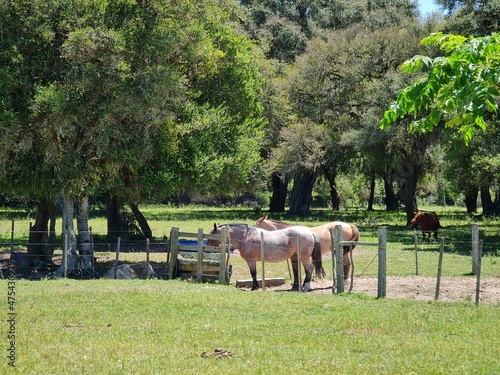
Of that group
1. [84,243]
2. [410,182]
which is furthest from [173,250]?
[410,182]

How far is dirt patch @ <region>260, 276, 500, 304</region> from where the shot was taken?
16.4 meters

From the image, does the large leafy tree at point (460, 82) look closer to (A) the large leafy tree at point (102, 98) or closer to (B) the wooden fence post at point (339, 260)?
(B) the wooden fence post at point (339, 260)

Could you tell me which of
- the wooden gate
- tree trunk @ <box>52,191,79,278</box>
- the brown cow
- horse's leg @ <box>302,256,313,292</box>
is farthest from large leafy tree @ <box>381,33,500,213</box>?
the brown cow

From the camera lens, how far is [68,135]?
2044 cm

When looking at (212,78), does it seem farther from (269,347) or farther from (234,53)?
(269,347)

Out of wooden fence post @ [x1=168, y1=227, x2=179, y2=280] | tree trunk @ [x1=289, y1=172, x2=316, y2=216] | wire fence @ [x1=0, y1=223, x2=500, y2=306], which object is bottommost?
wire fence @ [x1=0, y1=223, x2=500, y2=306]

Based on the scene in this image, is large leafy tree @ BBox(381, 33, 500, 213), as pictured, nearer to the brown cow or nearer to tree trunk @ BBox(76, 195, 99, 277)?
tree trunk @ BBox(76, 195, 99, 277)

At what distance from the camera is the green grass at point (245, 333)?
921 cm

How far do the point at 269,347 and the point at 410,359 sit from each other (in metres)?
1.97

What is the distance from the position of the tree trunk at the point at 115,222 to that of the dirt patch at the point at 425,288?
1441 centimetres

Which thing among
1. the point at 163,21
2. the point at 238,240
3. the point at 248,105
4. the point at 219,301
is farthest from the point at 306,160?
the point at 219,301

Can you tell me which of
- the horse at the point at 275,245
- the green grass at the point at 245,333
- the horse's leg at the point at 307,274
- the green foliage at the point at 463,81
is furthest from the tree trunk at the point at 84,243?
the green foliage at the point at 463,81

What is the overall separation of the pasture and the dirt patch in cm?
25

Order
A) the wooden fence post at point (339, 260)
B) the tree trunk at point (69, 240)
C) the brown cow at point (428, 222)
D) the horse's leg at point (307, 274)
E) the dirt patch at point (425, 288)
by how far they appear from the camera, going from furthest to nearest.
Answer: the brown cow at point (428, 222) < the tree trunk at point (69, 240) < the horse's leg at point (307, 274) < the wooden fence post at point (339, 260) < the dirt patch at point (425, 288)
